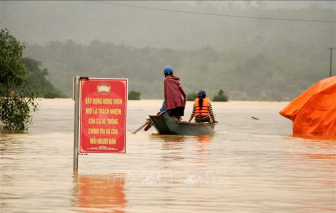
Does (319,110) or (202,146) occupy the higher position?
(319,110)

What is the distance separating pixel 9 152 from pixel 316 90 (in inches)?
487

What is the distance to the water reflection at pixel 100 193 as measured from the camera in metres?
10.0

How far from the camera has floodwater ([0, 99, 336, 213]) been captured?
33.8 feet

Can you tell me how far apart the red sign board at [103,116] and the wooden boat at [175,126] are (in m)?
10.8

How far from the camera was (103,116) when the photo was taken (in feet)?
43.9

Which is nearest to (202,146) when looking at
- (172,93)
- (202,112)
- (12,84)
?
(172,93)

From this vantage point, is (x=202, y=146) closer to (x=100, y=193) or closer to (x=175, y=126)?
(x=175, y=126)

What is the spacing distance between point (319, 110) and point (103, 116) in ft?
49.0

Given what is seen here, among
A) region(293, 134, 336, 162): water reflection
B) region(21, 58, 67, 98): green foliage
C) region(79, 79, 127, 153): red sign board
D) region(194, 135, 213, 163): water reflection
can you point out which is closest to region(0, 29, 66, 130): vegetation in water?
region(194, 135, 213, 163): water reflection

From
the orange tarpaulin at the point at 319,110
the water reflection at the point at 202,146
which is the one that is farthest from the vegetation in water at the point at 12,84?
the orange tarpaulin at the point at 319,110

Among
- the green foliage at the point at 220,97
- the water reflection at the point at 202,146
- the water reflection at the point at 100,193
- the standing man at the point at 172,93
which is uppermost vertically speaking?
the green foliage at the point at 220,97

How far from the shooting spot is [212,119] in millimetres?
25859

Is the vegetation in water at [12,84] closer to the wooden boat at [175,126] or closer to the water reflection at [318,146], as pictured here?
the wooden boat at [175,126]

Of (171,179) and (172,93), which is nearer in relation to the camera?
(171,179)
